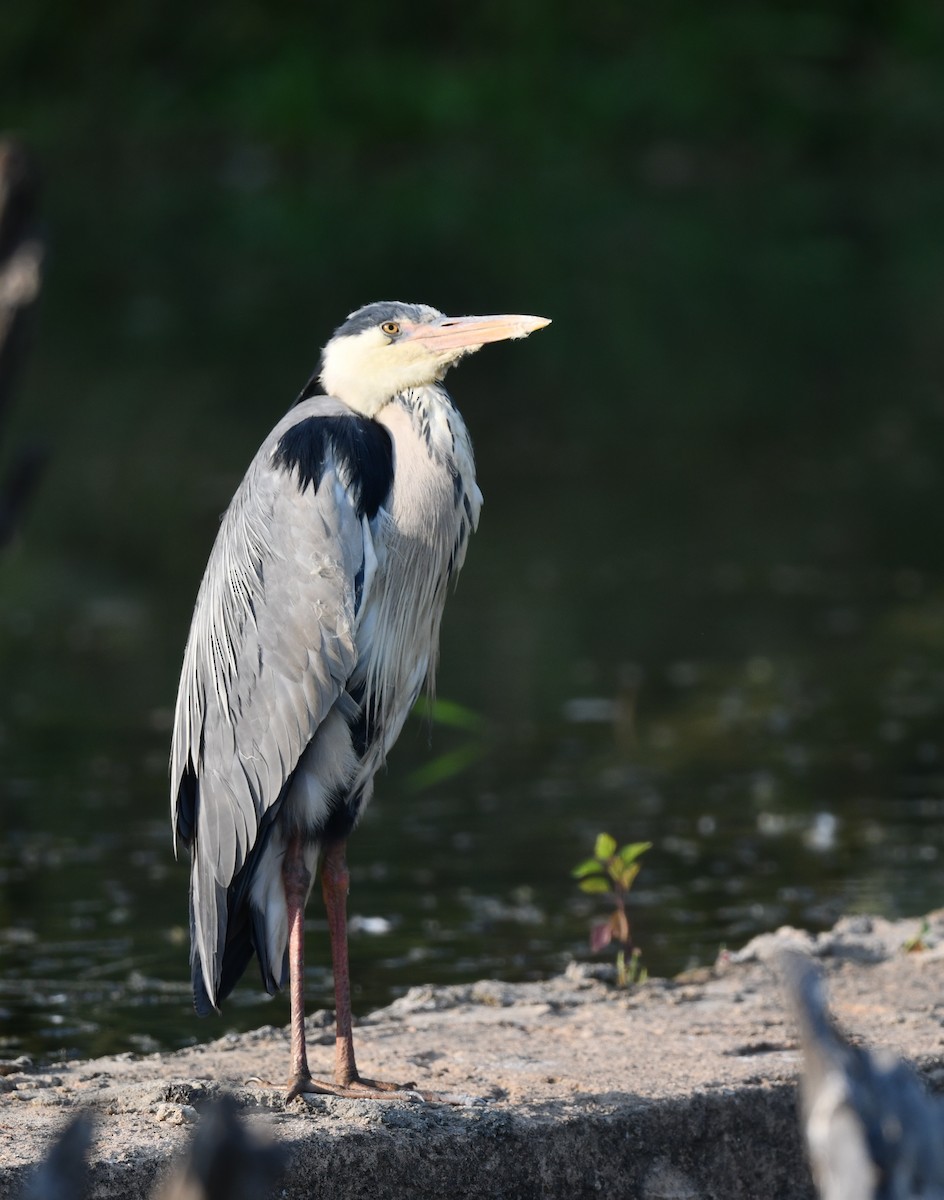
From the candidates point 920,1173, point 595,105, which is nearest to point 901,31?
point 595,105

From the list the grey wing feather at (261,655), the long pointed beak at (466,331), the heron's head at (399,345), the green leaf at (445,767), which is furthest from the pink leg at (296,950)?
the green leaf at (445,767)

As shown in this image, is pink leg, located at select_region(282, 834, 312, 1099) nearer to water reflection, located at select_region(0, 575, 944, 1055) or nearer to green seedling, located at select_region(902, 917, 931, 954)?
water reflection, located at select_region(0, 575, 944, 1055)

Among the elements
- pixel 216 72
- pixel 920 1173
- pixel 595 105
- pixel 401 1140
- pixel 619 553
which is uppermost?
pixel 216 72

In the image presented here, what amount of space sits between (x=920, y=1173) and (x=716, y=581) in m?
7.30

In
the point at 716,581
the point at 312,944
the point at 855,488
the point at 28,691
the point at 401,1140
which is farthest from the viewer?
the point at 855,488

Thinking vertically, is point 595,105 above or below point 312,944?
above

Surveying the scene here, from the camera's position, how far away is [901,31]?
108 ft

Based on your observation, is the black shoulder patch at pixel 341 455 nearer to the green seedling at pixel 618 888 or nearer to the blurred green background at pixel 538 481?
the green seedling at pixel 618 888

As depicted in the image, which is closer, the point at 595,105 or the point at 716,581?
the point at 716,581

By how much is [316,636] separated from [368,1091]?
862 millimetres

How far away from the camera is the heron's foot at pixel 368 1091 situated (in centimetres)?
380

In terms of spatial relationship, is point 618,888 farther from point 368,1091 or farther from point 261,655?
point 261,655

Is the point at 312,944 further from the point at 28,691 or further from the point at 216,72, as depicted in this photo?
the point at 216,72

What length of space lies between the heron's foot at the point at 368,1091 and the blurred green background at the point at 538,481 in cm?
104
